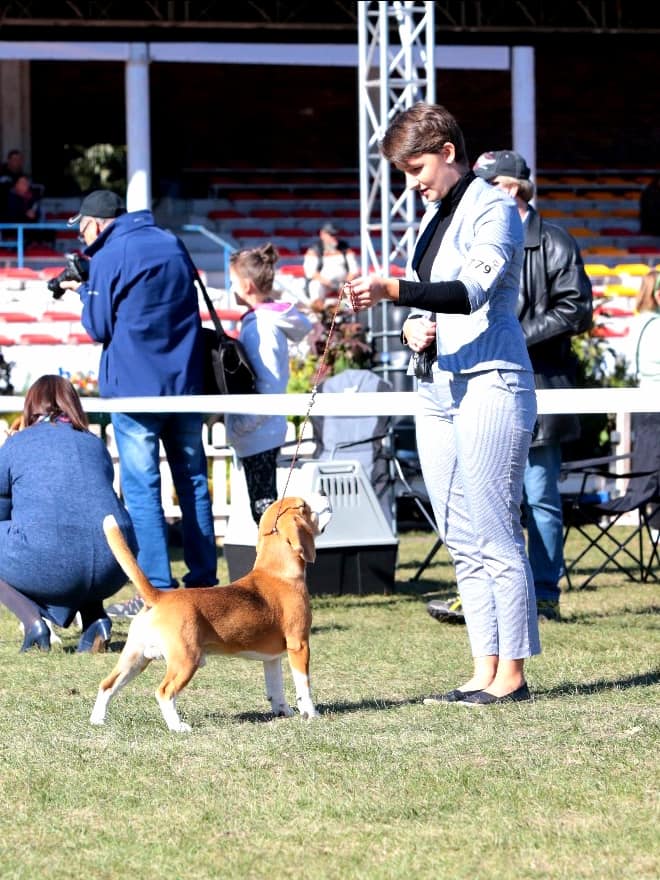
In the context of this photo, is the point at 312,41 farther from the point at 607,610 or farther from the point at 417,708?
the point at 417,708

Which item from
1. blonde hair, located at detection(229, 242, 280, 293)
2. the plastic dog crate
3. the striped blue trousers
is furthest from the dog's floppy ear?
the plastic dog crate

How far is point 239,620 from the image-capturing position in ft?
13.7

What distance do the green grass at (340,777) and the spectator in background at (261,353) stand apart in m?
1.54

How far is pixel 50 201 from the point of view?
24.0 m

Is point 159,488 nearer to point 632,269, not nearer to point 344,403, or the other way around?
point 344,403

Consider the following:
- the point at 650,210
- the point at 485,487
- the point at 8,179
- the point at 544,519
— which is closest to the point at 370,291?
the point at 485,487

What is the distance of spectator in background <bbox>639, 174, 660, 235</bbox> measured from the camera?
2334 cm

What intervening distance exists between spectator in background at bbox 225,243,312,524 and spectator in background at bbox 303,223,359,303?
1025 cm

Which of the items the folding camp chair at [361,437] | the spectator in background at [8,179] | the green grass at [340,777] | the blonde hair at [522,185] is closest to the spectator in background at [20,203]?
the spectator in background at [8,179]

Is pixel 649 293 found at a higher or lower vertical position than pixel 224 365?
higher

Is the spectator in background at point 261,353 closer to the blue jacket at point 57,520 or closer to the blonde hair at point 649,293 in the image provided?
the blue jacket at point 57,520

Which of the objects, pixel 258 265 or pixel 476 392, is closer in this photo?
pixel 476 392

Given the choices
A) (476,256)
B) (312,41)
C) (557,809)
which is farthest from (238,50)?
(557,809)

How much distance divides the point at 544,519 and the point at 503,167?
1491mm
